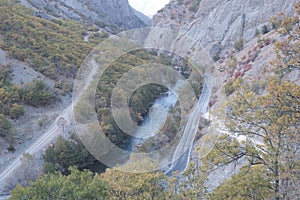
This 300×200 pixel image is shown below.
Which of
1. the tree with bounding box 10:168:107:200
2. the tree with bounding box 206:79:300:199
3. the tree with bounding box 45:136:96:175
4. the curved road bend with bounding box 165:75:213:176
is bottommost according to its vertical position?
the tree with bounding box 45:136:96:175

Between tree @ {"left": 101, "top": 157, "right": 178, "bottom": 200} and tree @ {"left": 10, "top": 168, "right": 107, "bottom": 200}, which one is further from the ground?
tree @ {"left": 101, "top": 157, "right": 178, "bottom": 200}

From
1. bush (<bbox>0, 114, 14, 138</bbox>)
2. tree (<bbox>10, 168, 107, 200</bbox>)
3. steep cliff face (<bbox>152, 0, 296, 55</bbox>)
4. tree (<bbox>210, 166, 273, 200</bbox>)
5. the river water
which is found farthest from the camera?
steep cliff face (<bbox>152, 0, 296, 55</bbox>)

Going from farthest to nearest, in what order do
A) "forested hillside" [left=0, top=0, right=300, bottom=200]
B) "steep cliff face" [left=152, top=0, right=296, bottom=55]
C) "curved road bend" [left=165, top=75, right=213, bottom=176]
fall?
"steep cliff face" [left=152, top=0, right=296, bottom=55] < "curved road bend" [left=165, top=75, right=213, bottom=176] < "forested hillside" [left=0, top=0, right=300, bottom=200]

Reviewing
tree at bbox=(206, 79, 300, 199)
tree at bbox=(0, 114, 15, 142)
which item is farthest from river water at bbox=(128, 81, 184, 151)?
tree at bbox=(206, 79, 300, 199)

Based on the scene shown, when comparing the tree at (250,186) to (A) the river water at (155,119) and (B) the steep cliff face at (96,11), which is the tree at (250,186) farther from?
(B) the steep cliff face at (96,11)

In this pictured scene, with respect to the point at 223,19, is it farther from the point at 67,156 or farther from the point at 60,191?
the point at 60,191

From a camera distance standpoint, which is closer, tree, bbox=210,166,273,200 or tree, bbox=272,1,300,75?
tree, bbox=272,1,300,75

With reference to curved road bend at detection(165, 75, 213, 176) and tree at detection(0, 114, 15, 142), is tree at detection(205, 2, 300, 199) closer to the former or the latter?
curved road bend at detection(165, 75, 213, 176)
